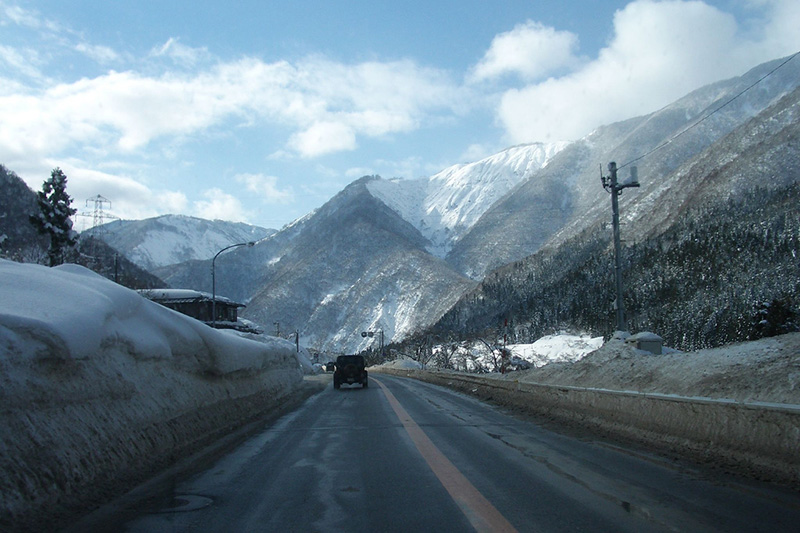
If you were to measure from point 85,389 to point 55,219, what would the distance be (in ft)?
194

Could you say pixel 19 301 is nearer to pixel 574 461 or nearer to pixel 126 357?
pixel 126 357

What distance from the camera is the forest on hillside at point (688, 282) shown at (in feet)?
367

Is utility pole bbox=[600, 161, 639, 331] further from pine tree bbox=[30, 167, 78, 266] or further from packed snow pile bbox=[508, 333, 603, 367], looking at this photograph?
packed snow pile bbox=[508, 333, 603, 367]

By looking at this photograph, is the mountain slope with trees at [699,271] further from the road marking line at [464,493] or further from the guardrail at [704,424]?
the road marking line at [464,493]

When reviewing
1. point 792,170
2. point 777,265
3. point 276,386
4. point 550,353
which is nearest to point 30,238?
point 276,386

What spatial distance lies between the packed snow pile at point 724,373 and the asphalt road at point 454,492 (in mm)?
1867

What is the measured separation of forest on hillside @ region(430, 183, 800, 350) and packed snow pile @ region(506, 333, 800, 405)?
81.7 meters

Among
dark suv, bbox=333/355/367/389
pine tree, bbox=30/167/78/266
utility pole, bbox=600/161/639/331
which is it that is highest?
pine tree, bbox=30/167/78/266

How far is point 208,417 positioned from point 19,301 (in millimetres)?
5331

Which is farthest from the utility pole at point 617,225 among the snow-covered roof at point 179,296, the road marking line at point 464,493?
the snow-covered roof at point 179,296

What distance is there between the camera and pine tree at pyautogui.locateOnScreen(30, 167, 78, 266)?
57281mm

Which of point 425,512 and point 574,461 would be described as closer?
point 425,512

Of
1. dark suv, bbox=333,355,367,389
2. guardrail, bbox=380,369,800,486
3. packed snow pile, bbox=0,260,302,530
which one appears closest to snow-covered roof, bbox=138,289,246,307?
dark suv, bbox=333,355,367,389

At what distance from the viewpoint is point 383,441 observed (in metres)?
10.6
